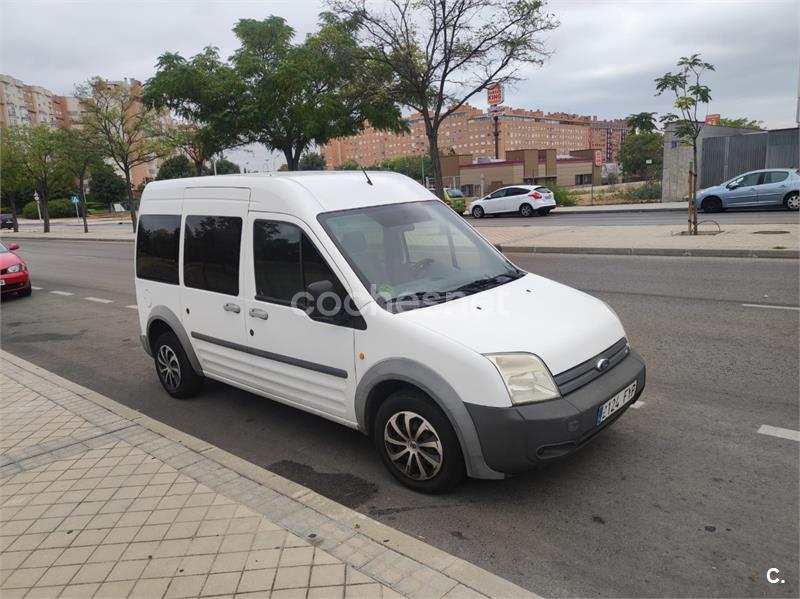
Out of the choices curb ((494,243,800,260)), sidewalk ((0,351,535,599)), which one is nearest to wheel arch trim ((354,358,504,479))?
sidewalk ((0,351,535,599))

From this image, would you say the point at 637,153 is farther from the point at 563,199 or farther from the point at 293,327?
the point at 293,327

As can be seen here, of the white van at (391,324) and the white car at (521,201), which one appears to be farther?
the white car at (521,201)

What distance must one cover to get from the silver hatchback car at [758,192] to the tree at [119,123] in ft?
95.7

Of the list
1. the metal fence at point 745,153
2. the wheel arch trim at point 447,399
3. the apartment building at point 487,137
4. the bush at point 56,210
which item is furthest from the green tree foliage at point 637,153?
the wheel arch trim at point 447,399

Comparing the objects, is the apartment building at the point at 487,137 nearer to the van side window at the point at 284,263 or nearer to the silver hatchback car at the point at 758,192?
the silver hatchback car at the point at 758,192

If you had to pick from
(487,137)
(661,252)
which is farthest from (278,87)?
(487,137)

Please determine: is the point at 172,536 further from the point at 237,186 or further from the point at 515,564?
the point at 237,186

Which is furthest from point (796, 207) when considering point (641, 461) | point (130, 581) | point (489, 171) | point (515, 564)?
point (489, 171)

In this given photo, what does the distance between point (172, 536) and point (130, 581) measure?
35cm

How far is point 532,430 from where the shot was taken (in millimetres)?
3105

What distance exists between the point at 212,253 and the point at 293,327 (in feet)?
3.83

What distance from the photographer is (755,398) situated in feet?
15.4

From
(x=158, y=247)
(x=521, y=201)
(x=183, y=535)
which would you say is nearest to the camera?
(x=183, y=535)

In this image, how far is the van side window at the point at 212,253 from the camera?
452 cm
